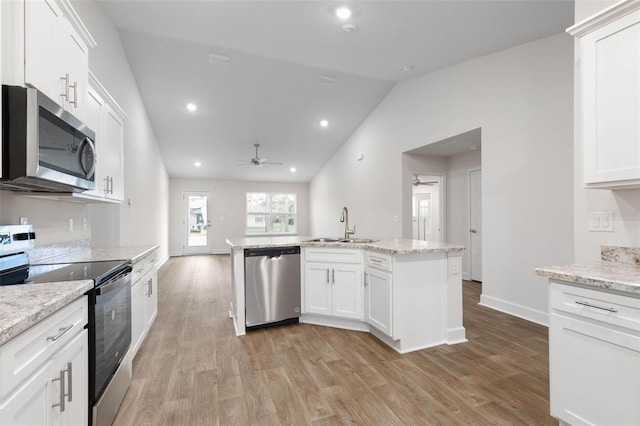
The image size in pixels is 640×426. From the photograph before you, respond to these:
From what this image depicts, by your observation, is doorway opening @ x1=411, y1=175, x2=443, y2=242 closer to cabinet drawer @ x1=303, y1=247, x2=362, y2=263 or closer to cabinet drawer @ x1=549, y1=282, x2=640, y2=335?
cabinet drawer @ x1=303, y1=247, x2=362, y2=263

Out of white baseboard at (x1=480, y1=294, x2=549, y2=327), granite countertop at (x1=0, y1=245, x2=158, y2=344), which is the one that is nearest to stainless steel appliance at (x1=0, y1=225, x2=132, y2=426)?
granite countertop at (x1=0, y1=245, x2=158, y2=344)

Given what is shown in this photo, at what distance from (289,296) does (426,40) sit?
131 inches

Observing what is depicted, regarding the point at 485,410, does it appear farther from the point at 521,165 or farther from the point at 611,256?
Result: the point at 521,165

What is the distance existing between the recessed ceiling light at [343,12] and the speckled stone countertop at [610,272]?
2.90 meters

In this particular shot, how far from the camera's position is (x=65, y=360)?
1113 millimetres

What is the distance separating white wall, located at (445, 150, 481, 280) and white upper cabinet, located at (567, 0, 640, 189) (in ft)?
11.2

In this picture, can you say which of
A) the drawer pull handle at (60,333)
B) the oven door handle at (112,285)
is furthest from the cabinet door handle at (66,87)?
the drawer pull handle at (60,333)

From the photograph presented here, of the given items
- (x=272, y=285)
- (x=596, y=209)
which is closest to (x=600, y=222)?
(x=596, y=209)

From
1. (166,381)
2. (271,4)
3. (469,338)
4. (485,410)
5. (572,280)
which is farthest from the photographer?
(271,4)

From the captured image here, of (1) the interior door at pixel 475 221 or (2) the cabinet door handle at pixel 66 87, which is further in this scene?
(1) the interior door at pixel 475 221

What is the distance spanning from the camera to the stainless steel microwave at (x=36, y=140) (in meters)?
1.21

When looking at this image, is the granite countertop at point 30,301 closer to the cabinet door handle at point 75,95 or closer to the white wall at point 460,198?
the cabinet door handle at point 75,95

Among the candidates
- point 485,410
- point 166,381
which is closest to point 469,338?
point 485,410

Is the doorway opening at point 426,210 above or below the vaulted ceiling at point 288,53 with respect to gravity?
below
